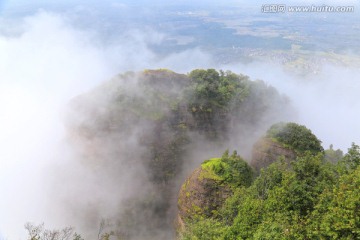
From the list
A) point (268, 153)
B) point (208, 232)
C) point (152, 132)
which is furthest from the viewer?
point (152, 132)

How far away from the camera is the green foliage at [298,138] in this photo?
3647 cm

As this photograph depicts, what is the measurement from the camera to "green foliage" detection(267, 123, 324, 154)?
3647 cm

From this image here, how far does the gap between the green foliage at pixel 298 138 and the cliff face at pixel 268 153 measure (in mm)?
596

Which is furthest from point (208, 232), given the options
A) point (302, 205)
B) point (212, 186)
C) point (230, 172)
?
point (230, 172)

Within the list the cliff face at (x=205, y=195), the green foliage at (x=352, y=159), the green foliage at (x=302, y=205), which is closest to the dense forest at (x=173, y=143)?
the cliff face at (x=205, y=195)

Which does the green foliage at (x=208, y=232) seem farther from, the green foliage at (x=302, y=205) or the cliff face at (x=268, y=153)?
the cliff face at (x=268, y=153)

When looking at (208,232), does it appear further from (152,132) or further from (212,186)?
(152,132)

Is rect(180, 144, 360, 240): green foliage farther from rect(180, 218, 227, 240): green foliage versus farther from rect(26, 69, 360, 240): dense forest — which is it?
rect(26, 69, 360, 240): dense forest

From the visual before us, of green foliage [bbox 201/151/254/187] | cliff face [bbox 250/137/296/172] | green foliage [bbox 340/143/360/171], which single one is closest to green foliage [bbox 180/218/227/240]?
green foliage [bbox 201/151/254/187]

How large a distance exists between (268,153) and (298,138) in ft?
12.7

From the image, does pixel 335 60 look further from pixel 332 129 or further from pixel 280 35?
pixel 332 129

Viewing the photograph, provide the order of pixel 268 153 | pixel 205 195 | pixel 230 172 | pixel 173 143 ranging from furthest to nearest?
pixel 173 143 → pixel 268 153 → pixel 230 172 → pixel 205 195

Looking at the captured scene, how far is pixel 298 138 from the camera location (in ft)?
121

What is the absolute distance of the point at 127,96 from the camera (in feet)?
158
